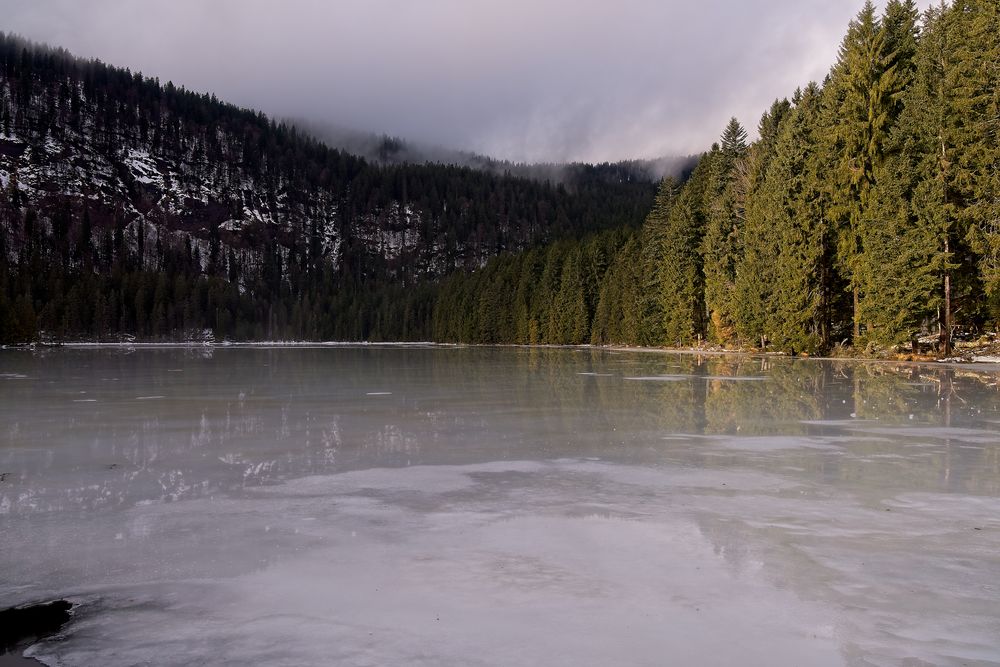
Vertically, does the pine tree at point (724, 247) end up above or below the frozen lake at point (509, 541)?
above

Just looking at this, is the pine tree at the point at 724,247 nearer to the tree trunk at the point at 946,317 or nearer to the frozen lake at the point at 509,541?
the tree trunk at the point at 946,317

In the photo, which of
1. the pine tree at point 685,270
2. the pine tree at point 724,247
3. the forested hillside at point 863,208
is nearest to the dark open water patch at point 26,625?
the forested hillside at point 863,208

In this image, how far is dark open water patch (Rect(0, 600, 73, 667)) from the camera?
383 cm

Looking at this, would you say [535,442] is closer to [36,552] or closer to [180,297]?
[36,552]

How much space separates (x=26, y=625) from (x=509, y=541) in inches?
129

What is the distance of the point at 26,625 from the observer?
4195 millimetres

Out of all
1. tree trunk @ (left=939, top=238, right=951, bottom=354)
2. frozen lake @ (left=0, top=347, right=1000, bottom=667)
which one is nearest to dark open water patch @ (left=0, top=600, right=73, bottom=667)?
frozen lake @ (left=0, top=347, right=1000, bottom=667)

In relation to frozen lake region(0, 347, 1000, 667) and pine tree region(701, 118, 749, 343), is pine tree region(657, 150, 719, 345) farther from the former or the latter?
frozen lake region(0, 347, 1000, 667)

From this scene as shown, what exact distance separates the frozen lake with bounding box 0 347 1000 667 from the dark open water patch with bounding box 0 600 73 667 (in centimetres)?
9

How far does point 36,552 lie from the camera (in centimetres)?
550

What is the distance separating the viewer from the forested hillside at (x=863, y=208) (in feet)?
106

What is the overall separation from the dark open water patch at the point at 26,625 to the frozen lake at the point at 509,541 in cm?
9

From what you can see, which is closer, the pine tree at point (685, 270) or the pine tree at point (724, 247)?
the pine tree at point (724, 247)

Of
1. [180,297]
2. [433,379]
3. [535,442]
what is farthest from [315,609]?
[180,297]
